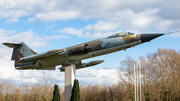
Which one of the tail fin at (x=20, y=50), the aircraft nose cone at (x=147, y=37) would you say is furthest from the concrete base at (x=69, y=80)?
the aircraft nose cone at (x=147, y=37)

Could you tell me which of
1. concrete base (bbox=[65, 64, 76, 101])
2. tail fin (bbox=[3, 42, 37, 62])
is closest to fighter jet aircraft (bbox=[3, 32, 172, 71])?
tail fin (bbox=[3, 42, 37, 62])

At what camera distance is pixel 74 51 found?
16281 mm

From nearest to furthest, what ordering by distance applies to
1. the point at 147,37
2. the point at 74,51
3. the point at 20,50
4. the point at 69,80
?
the point at 147,37, the point at 74,51, the point at 69,80, the point at 20,50

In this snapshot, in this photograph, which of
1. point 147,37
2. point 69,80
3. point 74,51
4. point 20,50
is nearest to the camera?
point 147,37

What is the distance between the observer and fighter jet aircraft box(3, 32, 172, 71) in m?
14.6

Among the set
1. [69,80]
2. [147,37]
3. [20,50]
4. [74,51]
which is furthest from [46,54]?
[147,37]

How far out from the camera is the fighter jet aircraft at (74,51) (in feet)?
48.0

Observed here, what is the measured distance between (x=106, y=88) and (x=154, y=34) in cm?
2845

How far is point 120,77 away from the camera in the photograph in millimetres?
31031

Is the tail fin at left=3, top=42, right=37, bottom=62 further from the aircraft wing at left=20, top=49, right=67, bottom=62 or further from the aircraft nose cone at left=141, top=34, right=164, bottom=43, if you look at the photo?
the aircraft nose cone at left=141, top=34, right=164, bottom=43

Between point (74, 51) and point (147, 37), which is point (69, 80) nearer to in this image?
point (74, 51)

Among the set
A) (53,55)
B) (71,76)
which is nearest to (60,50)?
(53,55)

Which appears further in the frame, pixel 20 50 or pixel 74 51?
pixel 20 50

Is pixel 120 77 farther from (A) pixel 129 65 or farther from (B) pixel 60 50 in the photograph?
(B) pixel 60 50
